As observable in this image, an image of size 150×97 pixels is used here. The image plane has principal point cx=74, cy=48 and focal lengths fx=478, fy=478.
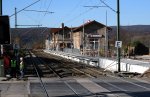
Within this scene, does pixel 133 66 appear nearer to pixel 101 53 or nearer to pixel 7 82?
pixel 7 82

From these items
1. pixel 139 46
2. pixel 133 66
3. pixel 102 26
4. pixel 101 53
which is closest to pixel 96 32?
pixel 102 26

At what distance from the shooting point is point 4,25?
15297 mm

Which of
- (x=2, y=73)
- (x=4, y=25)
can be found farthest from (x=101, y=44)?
(x=4, y=25)

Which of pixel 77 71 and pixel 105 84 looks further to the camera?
pixel 77 71

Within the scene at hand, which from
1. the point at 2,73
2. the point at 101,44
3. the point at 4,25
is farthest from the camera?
the point at 101,44

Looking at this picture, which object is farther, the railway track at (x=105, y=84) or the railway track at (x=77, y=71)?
the railway track at (x=77, y=71)

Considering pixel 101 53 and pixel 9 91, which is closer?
pixel 9 91

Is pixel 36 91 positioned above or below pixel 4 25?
below

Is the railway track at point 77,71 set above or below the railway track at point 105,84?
below

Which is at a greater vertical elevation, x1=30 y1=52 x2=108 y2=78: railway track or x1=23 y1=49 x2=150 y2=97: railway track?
x1=23 y1=49 x2=150 y2=97: railway track

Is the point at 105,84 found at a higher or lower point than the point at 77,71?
higher

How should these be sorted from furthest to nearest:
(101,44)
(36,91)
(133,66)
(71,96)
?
(101,44)
(133,66)
(36,91)
(71,96)

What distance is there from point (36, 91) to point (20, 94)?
168cm

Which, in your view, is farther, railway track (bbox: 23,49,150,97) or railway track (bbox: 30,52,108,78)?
railway track (bbox: 30,52,108,78)
